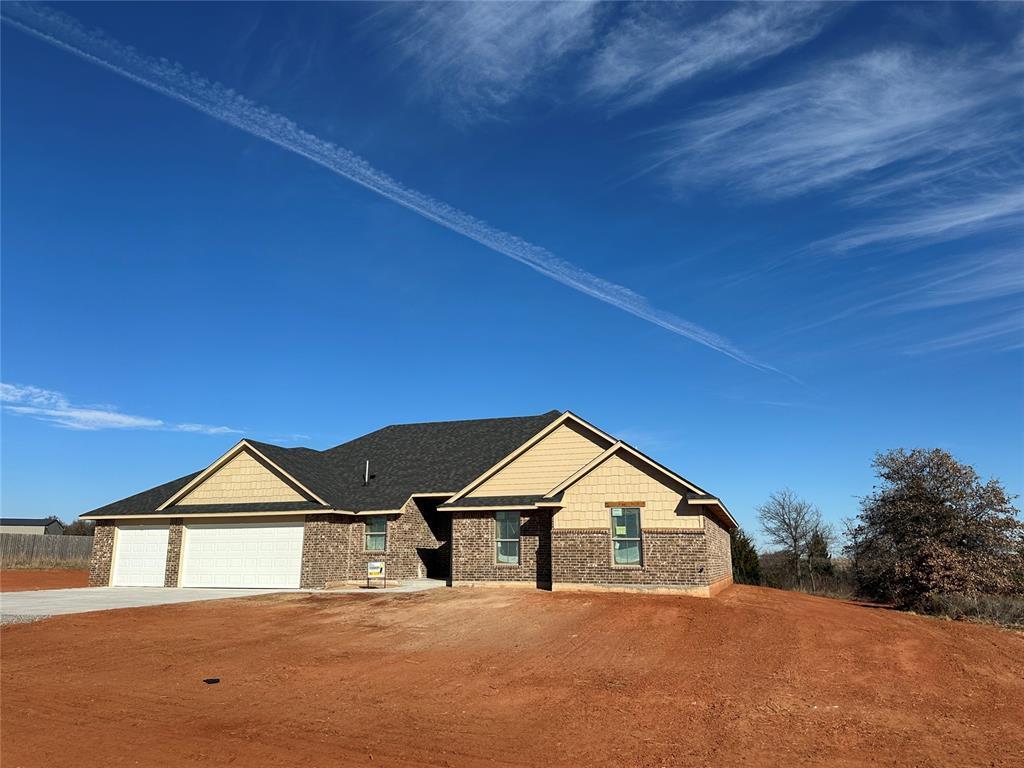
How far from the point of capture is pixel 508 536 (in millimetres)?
24250

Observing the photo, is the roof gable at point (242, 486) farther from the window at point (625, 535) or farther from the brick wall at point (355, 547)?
the window at point (625, 535)

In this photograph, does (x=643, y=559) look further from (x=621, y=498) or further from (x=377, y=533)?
(x=377, y=533)

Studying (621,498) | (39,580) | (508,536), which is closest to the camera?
(621,498)

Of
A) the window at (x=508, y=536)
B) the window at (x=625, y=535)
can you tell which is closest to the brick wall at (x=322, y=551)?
the window at (x=508, y=536)

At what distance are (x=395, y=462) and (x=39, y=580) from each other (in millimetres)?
21050

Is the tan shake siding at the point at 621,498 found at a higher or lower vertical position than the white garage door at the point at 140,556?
higher

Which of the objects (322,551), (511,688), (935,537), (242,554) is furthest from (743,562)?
(511,688)

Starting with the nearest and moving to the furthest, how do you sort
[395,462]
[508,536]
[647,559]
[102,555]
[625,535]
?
[647,559], [625,535], [508,536], [102,555], [395,462]

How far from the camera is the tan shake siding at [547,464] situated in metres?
24.8

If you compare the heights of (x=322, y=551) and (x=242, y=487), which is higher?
(x=242, y=487)

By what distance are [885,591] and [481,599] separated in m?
17.4

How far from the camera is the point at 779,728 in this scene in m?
8.91

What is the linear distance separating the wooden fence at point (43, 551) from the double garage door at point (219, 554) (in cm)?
A: 2278

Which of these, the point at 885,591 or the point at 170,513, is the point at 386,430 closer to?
the point at 170,513
